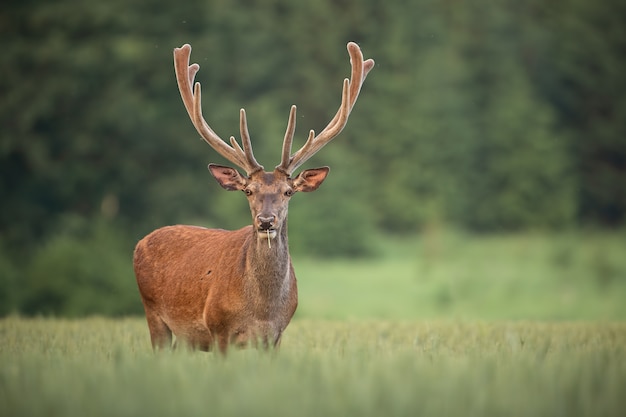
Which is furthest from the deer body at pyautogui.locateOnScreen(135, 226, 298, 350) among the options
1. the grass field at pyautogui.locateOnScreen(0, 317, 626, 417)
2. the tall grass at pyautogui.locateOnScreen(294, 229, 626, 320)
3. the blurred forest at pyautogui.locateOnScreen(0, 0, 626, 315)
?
the tall grass at pyautogui.locateOnScreen(294, 229, 626, 320)

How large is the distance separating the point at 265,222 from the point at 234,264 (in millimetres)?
779

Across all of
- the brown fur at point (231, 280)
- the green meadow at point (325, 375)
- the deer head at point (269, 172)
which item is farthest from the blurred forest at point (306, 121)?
the deer head at point (269, 172)

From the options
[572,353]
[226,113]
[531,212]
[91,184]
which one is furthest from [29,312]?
[531,212]

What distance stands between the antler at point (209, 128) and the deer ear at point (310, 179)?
0.36 metres

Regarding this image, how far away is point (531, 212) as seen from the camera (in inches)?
1992

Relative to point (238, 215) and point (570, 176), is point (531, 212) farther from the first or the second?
point (238, 215)

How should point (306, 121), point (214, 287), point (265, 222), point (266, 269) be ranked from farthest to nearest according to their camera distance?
point (306, 121) < point (214, 287) < point (266, 269) < point (265, 222)

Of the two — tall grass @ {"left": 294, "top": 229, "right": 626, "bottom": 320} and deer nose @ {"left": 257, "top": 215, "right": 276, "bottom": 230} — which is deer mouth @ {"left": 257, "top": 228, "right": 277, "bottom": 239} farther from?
tall grass @ {"left": 294, "top": 229, "right": 626, "bottom": 320}

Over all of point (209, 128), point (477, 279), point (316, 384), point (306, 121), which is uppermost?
point (306, 121)

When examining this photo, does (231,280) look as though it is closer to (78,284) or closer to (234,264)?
(234,264)

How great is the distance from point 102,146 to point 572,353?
27.0 metres

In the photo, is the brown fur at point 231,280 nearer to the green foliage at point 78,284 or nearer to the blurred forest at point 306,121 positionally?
the green foliage at point 78,284

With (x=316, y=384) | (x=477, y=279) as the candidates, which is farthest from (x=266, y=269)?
(x=477, y=279)

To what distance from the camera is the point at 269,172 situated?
8641 mm
